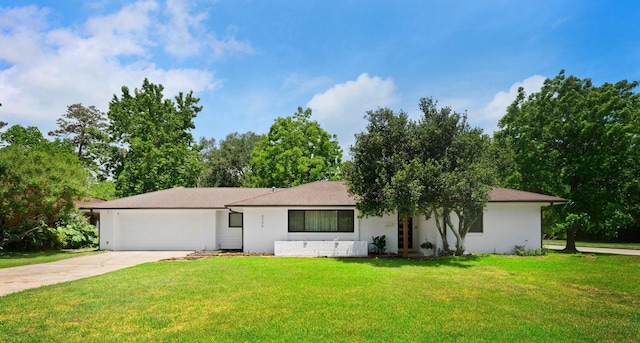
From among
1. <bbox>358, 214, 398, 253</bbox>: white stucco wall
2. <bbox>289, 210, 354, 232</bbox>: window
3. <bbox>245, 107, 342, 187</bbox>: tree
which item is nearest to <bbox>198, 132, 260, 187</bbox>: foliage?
<bbox>245, 107, 342, 187</bbox>: tree

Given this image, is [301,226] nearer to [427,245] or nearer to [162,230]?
[427,245]

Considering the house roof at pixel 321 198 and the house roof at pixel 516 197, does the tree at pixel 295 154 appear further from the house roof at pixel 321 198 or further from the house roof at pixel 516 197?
the house roof at pixel 516 197

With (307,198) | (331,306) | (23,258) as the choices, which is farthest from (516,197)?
(23,258)

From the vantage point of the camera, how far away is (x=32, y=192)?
1770 cm

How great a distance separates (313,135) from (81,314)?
31.3m

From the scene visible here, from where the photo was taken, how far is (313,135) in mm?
37469

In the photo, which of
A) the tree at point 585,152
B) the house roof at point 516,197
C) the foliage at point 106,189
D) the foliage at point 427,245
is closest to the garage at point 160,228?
the foliage at point 427,245

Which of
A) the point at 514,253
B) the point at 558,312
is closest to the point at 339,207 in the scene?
the point at 514,253

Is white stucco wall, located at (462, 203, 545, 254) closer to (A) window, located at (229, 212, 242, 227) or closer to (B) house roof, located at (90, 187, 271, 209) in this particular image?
(A) window, located at (229, 212, 242, 227)

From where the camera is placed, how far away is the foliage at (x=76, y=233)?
21484 millimetres

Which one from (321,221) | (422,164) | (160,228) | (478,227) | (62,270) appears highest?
(422,164)

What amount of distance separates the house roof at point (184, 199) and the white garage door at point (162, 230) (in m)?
0.50

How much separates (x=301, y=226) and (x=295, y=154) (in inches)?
703

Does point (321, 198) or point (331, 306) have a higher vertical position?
point (321, 198)
